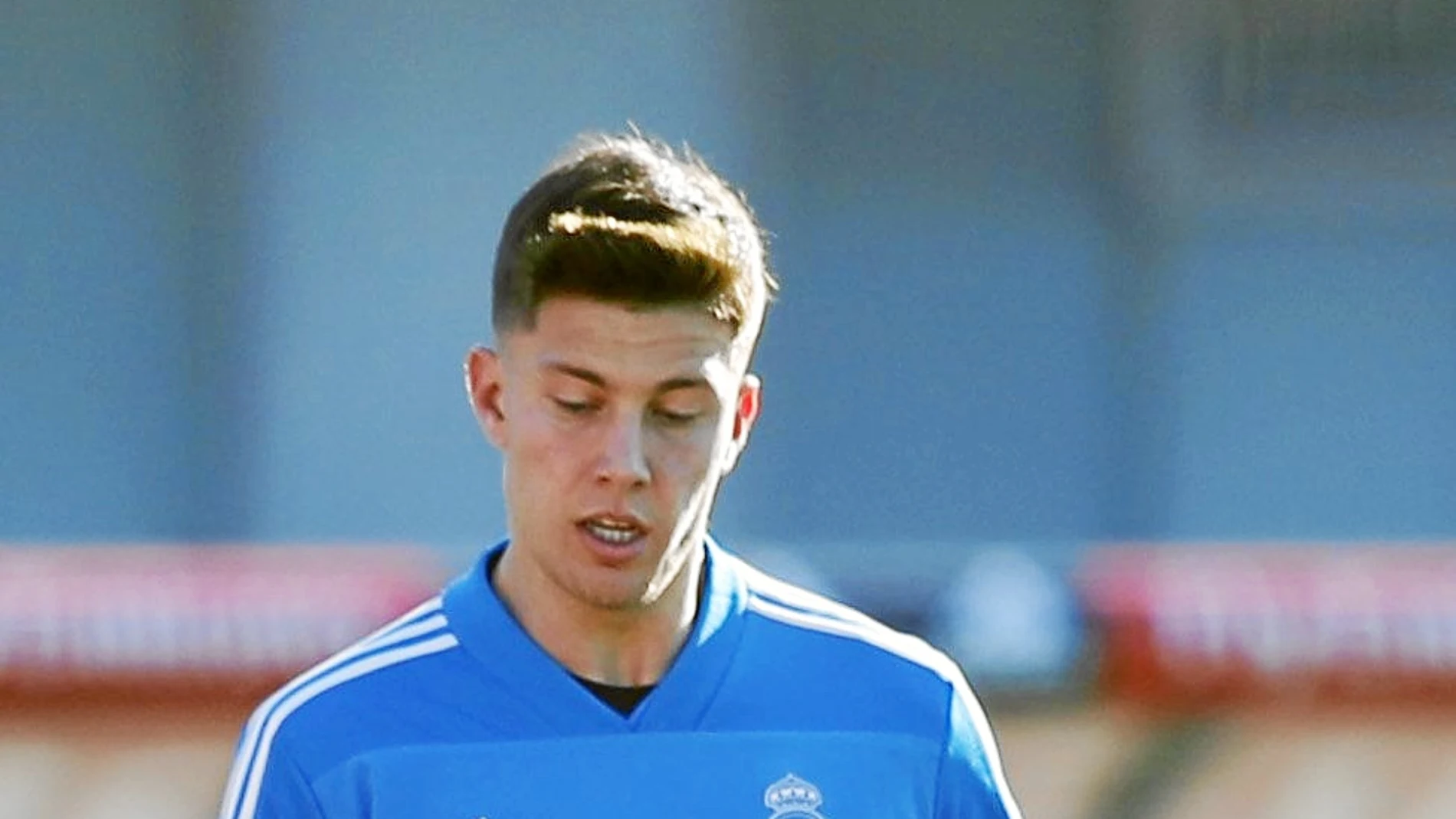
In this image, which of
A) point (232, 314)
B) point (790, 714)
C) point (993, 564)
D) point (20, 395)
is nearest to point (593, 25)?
point (232, 314)

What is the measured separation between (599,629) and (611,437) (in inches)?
8.0

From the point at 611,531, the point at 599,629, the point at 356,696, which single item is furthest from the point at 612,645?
the point at 356,696

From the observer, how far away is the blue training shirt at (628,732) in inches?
121

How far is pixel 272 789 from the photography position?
3.04 meters

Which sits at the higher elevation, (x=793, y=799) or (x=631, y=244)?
(x=631, y=244)

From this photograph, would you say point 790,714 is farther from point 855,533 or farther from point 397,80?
point 855,533

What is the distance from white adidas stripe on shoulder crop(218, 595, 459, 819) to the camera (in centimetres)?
308

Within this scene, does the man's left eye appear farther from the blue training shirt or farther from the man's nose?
the blue training shirt

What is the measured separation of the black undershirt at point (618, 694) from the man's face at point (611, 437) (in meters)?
0.08

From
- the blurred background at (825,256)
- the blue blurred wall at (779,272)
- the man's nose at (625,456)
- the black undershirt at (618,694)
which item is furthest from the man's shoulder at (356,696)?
the blue blurred wall at (779,272)

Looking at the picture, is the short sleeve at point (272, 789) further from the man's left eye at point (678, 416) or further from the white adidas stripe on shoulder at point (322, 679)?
the man's left eye at point (678, 416)

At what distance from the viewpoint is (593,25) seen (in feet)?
32.8

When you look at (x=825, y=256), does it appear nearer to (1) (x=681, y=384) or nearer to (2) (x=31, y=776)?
(2) (x=31, y=776)

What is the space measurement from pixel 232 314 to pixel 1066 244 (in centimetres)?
271
